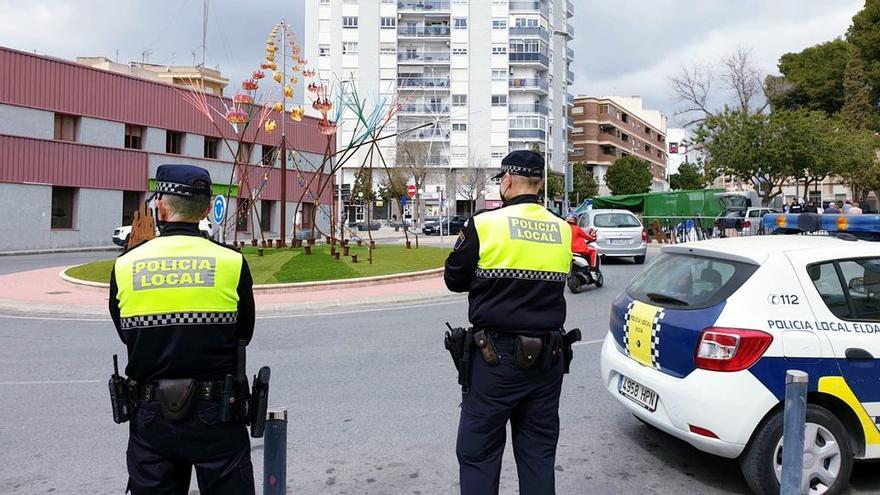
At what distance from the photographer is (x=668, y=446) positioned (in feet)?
15.5

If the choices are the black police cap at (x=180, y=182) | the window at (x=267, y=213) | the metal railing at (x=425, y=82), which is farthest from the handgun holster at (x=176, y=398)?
the metal railing at (x=425, y=82)

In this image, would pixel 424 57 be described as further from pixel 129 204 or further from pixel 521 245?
pixel 521 245

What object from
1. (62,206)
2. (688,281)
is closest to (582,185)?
(62,206)

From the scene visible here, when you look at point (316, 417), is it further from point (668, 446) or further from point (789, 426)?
point (789, 426)

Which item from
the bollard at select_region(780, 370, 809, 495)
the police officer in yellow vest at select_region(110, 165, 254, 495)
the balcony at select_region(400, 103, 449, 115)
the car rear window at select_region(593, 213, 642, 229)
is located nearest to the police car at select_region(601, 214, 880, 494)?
the bollard at select_region(780, 370, 809, 495)

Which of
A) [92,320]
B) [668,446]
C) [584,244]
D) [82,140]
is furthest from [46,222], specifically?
[668,446]

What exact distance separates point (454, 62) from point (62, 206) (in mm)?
44357

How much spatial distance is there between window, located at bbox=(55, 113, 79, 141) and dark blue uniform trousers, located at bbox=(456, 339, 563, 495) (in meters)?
32.6

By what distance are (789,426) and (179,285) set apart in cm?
265

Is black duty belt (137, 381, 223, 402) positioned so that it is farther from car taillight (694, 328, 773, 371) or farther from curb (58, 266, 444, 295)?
curb (58, 266, 444, 295)

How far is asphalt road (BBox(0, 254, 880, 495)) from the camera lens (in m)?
4.12

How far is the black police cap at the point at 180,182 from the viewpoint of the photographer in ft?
8.55

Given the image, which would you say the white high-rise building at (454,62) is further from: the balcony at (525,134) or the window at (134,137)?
the window at (134,137)

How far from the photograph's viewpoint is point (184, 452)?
2.44 metres
